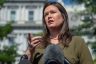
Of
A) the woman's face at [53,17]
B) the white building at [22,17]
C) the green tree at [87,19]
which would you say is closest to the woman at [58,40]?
the woman's face at [53,17]

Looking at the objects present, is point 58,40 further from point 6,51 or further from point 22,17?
point 22,17

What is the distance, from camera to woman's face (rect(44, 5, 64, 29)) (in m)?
2.90

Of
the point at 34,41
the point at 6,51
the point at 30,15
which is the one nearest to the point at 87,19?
the point at 6,51

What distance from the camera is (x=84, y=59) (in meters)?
2.87

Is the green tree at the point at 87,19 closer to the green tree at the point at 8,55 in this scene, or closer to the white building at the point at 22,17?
the green tree at the point at 8,55

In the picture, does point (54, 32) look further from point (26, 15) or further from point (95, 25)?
point (26, 15)

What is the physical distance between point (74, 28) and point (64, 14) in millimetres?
19410

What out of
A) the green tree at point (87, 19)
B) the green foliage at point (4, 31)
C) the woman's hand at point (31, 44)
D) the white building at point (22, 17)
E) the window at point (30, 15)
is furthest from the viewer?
the window at point (30, 15)

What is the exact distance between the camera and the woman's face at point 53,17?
2.90 meters

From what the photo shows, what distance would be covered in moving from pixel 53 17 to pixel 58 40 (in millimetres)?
142

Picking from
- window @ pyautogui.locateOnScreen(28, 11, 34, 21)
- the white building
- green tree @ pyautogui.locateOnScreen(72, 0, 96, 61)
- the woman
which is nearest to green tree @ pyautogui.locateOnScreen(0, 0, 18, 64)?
green tree @ pyautogui.locateOnScreen(72, 0, 96, 61)

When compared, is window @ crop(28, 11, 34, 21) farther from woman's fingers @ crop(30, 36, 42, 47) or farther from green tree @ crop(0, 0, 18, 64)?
woman's fingers @ crop(30, 36, 42, 47)

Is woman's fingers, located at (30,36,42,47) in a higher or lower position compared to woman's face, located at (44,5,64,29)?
lower

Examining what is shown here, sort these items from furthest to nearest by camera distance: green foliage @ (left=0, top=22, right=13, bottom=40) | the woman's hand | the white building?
the white building → green foliage @ (left=0, top=22, right=13, bottom=40) → the woman's hand
